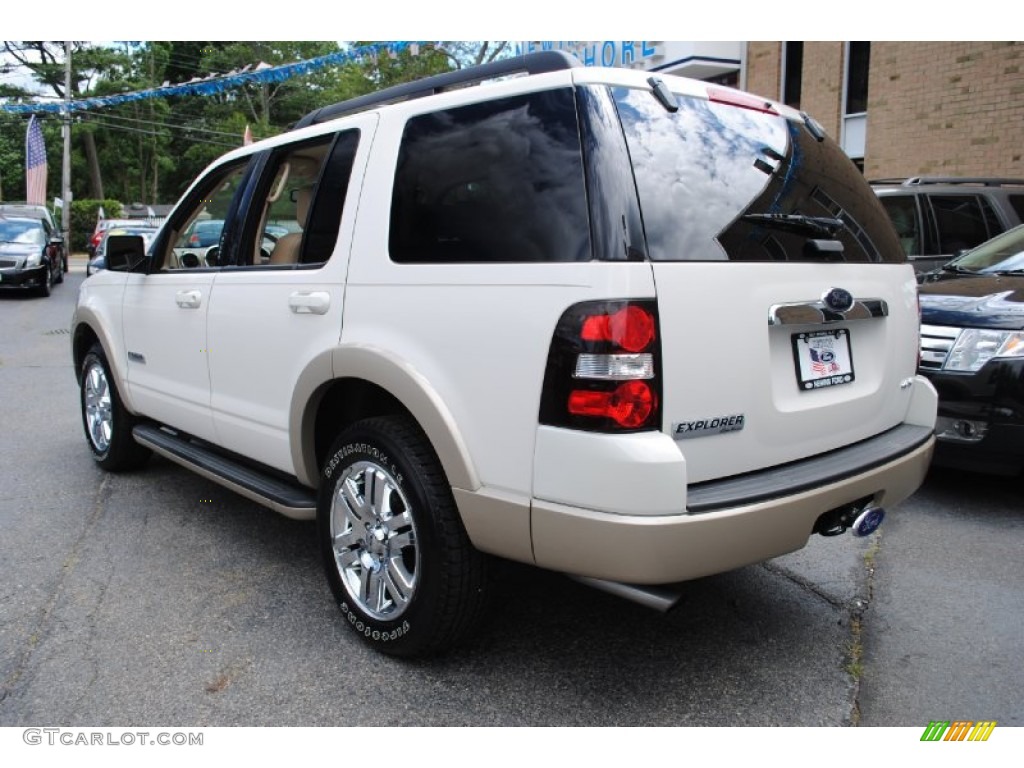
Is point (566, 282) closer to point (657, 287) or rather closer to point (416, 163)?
point (657, 287)

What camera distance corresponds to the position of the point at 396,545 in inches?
118

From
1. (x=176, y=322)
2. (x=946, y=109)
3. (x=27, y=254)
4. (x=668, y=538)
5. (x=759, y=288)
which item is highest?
(x=946, y=109)

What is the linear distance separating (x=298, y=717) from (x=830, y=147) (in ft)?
9.05

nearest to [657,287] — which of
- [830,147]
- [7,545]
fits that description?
[830,147]

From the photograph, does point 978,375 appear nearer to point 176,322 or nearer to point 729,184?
point 729,184

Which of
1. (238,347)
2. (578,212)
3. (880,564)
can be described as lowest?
(880,564)

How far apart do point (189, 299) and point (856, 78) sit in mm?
14242

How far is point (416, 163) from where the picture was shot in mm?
3037

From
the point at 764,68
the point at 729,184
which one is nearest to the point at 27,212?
the point at 764,68

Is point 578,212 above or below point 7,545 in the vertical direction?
above

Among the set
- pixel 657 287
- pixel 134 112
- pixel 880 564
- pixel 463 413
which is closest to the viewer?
pixel 657 287

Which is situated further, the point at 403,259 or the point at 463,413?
the point at 403,259

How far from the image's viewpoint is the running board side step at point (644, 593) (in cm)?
252

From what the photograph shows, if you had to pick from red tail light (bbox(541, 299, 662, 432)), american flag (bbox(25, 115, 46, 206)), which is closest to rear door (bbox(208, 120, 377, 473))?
red tail light (bbox(541, 299, 662, 432))
